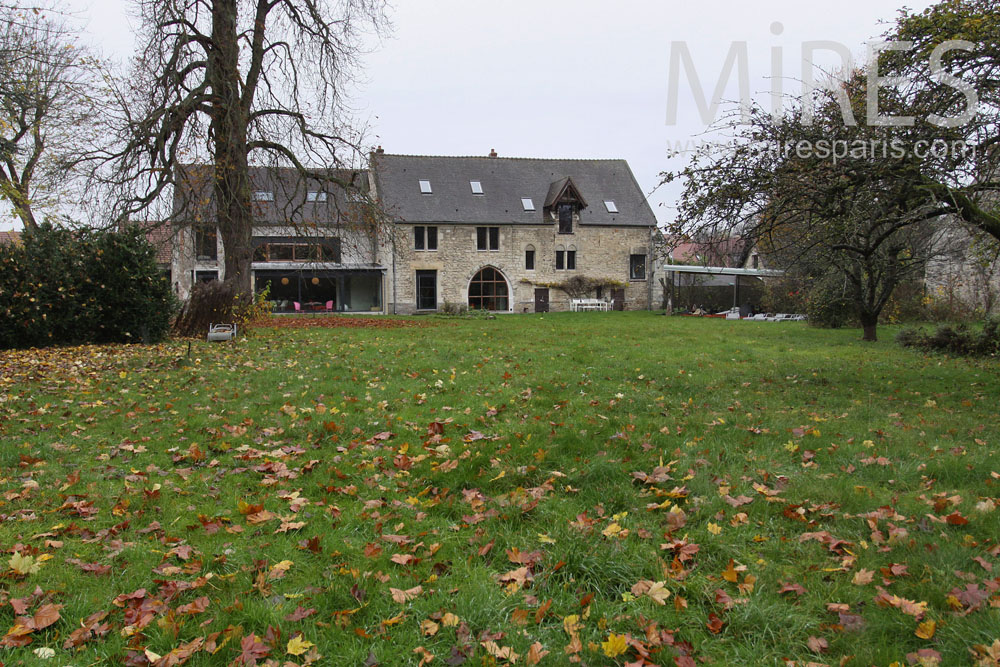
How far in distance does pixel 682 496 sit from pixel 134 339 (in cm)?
1380

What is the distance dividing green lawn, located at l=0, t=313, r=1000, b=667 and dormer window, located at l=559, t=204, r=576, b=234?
1296 inches

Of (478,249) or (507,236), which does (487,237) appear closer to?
(478,249)

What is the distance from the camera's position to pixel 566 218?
40.0 meters

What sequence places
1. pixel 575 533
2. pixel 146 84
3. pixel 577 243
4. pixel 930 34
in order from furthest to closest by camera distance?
pixel 577 243 < pixel 146 84 < pixel 930 34 < pixel 575 533

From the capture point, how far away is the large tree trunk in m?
16.1

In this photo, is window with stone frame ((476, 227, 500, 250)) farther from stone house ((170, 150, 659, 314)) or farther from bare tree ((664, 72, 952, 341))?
bare tree ((664, 72, 952, 341))

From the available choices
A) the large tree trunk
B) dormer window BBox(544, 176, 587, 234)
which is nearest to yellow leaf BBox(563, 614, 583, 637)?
the large tree trunk

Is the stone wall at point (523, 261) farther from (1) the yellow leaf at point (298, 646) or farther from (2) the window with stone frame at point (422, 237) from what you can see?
(1) the yellow leaf at point (298, 646)

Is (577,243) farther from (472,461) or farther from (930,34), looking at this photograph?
(472,461)

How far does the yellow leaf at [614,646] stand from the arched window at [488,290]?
37.3 metres

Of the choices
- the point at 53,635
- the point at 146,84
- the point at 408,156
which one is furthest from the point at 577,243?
the point at 53,635

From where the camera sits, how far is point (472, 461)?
501 cm

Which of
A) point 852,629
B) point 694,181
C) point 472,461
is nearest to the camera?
point 852,629

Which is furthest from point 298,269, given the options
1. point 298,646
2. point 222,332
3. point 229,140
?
point 298,646
